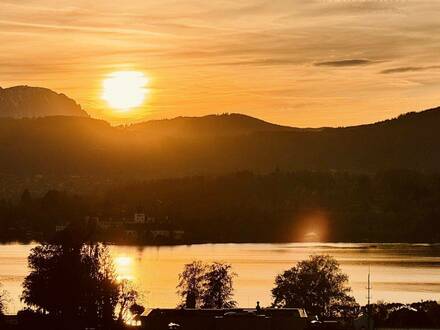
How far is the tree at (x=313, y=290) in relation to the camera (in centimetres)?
7638

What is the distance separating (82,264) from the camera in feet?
246

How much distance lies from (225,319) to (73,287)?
19556mm

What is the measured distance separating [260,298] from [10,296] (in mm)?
18900

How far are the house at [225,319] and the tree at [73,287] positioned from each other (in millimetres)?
9533

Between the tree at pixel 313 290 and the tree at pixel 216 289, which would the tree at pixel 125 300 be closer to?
the tree at pixel 216 289

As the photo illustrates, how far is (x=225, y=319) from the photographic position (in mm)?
53812

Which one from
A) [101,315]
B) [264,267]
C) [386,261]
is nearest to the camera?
[101,315]

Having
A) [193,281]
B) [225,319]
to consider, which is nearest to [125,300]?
[193,281]

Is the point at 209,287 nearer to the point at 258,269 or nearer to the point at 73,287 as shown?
the point at 73,287

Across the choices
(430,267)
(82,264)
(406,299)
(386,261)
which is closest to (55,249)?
(82,264)

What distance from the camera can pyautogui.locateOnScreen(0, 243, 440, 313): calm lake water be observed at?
342 ft

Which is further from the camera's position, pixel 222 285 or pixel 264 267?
pixel 264 267

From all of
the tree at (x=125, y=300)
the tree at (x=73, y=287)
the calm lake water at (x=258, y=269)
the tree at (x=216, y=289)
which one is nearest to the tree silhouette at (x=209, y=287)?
the tree at (x=216, y=289)

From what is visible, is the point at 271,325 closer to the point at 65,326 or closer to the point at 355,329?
the point at 355,329
